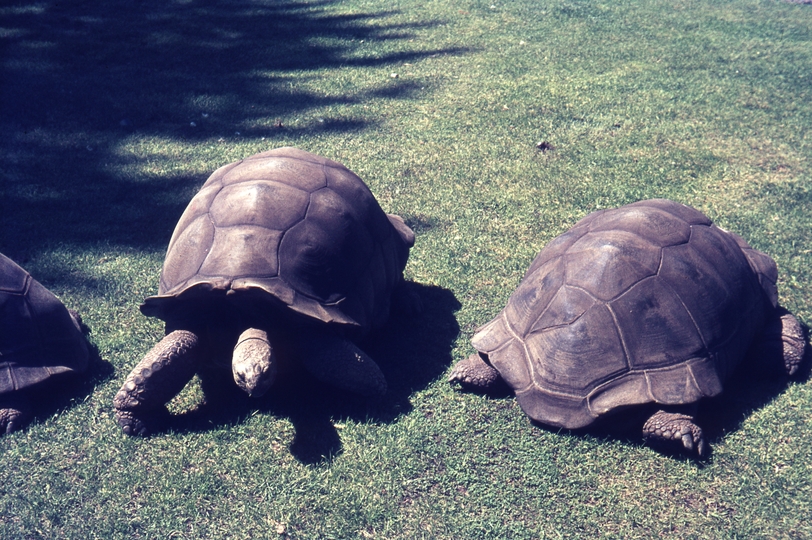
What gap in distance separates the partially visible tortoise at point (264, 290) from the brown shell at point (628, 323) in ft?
2.40

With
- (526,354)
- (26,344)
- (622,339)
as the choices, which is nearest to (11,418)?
(26,344)

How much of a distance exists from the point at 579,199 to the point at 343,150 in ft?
7.05

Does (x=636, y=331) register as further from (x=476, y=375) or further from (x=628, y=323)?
(x=476, y=375)

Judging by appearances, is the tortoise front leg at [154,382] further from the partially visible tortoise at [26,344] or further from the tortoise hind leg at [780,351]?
the tortoise hind leg at [780,351]

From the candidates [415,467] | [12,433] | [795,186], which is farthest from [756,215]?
[12,433]

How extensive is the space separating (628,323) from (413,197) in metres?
2.50

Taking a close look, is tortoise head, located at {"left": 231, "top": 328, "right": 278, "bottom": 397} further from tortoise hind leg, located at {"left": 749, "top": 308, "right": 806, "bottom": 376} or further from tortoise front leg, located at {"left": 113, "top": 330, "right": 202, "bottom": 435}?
tortoise hind leg, located at {"left": 749, "top": 308, "right": 806, "bottom": 376}

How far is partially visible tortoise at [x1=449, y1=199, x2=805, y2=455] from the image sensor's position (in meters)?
2.82

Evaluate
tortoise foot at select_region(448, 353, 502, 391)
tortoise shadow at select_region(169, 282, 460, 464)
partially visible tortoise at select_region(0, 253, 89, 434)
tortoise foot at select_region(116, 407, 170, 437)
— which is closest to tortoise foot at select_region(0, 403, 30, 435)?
partially visible tortoise at select_region(0, 253, 89, 434)

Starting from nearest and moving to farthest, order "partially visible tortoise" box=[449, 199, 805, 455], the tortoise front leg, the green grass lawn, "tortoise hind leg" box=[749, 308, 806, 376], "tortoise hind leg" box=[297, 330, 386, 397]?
1. the green grass lawn
2. "partially visible tortoise" box=[449, 199, 805, 455]
3. the tortoise front leg
4. "tortoise hind leg" box=[297, 330, 386, 397]
5. "tortoise hind leg" box=[749, 308, 806, 376]

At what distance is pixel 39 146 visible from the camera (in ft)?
19.1

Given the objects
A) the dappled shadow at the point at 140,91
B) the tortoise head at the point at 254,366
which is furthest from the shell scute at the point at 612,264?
the dappled shadow at the point at 140,91

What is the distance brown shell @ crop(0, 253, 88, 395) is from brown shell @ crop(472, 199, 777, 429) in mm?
2107

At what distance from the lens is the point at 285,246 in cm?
306
